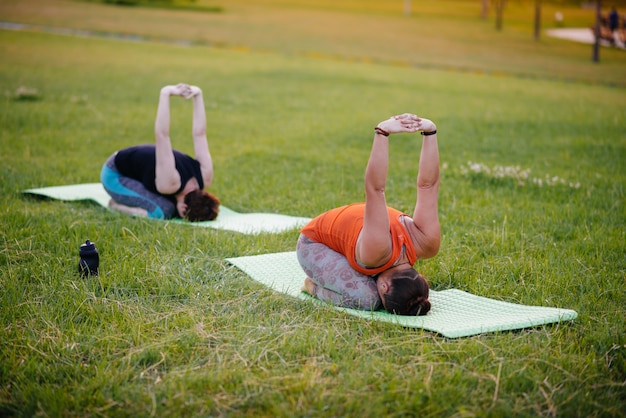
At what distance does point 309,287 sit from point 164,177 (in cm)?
238

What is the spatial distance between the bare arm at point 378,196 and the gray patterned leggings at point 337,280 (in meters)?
0.26

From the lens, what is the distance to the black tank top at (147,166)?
6.33 meters

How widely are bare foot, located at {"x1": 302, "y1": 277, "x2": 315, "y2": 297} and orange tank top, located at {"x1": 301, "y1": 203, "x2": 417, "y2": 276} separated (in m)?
0.28

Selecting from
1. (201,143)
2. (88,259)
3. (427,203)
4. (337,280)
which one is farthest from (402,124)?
(201,143)

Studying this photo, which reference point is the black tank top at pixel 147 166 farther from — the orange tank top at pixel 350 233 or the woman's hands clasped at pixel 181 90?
the orange tank top at pixel 350 233

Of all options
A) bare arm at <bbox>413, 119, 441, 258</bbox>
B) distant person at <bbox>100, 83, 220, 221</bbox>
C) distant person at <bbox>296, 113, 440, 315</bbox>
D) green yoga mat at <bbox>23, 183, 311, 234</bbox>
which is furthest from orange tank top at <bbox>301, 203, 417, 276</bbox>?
distant person at <bbox>100, 83, 220, 221</bbox>

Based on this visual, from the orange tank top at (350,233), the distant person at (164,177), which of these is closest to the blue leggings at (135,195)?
the distant person at (164,177)

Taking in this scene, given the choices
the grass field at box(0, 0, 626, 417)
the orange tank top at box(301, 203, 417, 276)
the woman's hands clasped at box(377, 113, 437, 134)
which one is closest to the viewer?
the grass field at box(0, 0, 626, 417)

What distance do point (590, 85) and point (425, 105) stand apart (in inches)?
394

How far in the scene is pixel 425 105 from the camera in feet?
48.7

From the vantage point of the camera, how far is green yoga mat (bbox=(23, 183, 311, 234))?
5969mm

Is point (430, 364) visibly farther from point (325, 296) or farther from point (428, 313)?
point (325, 296)

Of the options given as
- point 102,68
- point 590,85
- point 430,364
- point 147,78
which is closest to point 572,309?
point 430,364

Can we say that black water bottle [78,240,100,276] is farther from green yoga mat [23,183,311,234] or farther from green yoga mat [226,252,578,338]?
green yoga mat [23,183,311,234]
